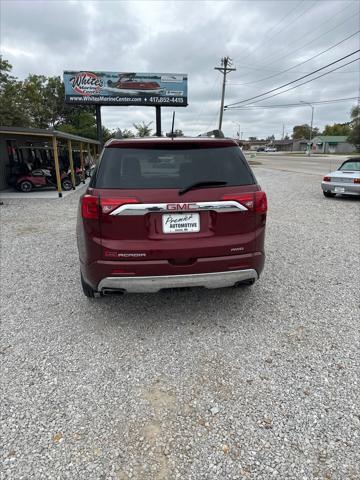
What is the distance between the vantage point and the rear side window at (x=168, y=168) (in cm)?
276

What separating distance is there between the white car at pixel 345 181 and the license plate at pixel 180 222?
372 inches

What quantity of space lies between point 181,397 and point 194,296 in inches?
60.8

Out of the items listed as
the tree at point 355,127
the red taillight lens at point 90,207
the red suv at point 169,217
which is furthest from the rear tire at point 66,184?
the tree at point 355,127

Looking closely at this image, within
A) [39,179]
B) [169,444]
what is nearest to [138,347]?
[169,444]

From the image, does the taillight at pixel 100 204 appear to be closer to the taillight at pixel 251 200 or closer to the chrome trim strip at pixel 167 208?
the chrome trim strip at pixel 167 208

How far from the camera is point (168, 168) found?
290cm

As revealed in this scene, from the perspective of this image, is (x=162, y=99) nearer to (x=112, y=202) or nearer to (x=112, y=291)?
(x=112, y=202)

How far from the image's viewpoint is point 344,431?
2008 mm

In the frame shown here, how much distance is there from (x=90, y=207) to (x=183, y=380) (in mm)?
1558

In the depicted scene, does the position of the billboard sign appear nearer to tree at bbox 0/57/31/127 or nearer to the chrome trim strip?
tree at bbox 0/57/31/127

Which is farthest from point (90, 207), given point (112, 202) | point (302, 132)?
point (302, 132)

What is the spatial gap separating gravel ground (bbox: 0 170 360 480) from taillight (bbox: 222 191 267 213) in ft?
3.84

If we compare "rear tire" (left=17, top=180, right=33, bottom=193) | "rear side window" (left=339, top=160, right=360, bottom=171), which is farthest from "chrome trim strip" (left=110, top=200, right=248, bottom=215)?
"rear tire" (left=17, top=180, right=33, bottom=193)

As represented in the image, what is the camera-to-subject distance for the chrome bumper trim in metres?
2.79
